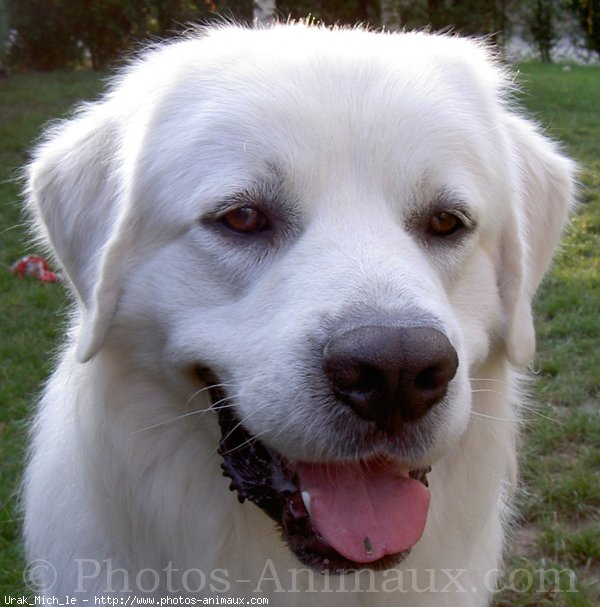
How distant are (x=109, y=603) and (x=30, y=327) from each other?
12.8ft

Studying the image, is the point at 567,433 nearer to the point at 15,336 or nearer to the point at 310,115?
the point at 310,115

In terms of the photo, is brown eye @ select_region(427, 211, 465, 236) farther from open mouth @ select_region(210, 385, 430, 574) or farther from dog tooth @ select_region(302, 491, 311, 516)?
dog tooth @ select_region(302, 491, 311, 516)

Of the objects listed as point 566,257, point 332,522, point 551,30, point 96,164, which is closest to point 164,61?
point 96,164

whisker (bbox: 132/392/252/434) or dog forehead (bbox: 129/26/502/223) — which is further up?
dog forehead (bbox: 129/26/502/223)

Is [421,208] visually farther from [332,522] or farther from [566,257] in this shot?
[566,257]

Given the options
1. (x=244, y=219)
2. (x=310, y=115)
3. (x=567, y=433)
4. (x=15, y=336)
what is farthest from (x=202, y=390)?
(x=15, y=336)

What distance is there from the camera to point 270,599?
2656 millimetres

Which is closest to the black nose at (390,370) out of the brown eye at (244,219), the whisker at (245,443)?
the whisker at (245,443)

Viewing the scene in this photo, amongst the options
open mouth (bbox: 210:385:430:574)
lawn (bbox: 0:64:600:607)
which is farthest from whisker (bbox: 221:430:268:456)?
lawn (bbox: 0:64:600:607)

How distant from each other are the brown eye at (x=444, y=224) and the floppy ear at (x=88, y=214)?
921mm

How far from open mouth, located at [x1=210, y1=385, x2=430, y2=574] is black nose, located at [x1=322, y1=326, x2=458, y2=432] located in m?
0.31

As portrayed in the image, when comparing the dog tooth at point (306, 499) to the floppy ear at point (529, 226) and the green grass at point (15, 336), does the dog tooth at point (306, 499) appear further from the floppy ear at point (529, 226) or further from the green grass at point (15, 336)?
the green grass at point (15, 336)

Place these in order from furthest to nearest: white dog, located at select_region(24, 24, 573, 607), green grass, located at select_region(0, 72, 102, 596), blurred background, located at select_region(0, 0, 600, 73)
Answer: blurred background, located at select_region(0, 0, 600, 73)
green grass, located at select_region(0, 72, 102, 596)
white dog, located at select_region(24, 24, 573, 607)

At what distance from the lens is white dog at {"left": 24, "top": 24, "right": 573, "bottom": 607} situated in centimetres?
217
